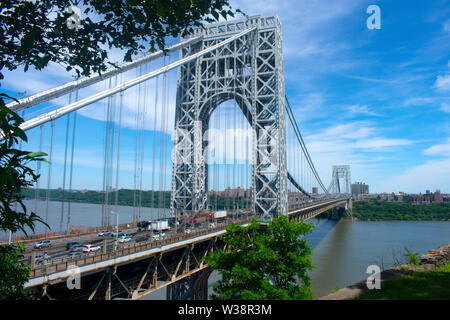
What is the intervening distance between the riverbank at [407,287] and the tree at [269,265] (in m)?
3.43

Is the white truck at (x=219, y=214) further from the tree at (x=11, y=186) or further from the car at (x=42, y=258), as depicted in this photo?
the tree at (x=11, y=186)

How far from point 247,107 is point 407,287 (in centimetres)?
2607

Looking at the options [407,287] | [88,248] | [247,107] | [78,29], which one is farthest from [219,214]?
[78,29]

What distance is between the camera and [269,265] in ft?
40.4

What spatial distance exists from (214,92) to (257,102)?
463 cm

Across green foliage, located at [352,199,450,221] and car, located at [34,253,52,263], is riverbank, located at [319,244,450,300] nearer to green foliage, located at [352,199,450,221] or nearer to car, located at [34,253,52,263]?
car, located at [34,253,52,263]

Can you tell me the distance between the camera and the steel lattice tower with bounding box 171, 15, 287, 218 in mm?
30375

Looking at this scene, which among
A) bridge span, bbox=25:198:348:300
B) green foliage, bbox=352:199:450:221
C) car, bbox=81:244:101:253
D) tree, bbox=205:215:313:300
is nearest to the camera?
bridge span, bbox=25:198:348:300

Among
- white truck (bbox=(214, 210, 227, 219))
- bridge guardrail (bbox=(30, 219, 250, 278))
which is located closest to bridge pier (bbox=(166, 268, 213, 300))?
white truck (bbox=(214, 210, 227, 219))

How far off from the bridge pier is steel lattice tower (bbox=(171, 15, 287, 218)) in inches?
253

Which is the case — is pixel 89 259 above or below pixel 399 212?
above

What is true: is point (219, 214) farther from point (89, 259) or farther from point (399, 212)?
point (399, 212)

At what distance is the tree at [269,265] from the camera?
11867 mm
